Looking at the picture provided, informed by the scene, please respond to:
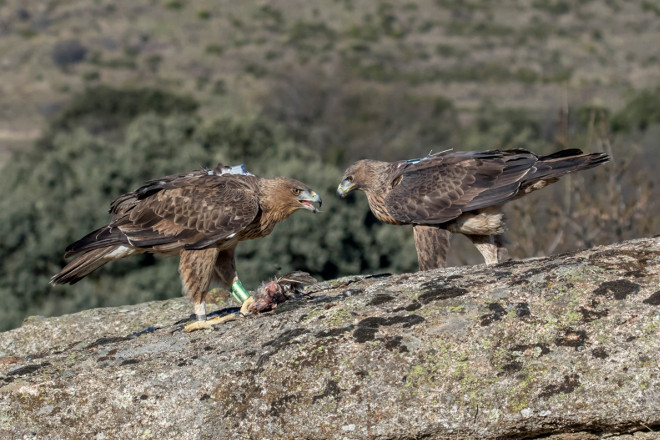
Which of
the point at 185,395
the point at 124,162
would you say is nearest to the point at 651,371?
the point at 185,395

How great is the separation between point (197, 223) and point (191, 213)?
11 cm

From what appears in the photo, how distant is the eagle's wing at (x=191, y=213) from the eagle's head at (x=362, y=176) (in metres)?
1.46

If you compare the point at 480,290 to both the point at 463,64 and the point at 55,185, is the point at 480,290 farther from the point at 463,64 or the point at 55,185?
the point at 463,64

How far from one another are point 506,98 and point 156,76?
23441 mm

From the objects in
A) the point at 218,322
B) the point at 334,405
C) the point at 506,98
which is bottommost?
the point at 506,98

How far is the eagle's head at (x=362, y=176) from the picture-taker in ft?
26.7

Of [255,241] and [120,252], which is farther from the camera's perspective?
[255,241]

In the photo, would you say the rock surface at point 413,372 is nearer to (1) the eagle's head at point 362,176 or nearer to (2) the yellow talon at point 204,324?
(2) the yellow talon at point 204,324

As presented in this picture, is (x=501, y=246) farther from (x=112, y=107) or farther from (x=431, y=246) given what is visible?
(x=112, y=107)

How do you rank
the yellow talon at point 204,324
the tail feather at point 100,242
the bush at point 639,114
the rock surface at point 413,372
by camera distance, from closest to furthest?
the rock surface at point 413,372, the yellow talon at point 204,324, the tail feather at point 100,242, the bush at point 639,114

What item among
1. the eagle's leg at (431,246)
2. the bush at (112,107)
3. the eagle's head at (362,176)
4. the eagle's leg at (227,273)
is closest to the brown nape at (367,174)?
the eagle's head at (362,176)

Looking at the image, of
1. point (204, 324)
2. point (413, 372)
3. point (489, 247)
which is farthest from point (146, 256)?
point (413, 372)

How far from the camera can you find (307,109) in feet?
121

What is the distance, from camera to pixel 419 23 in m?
70.7
